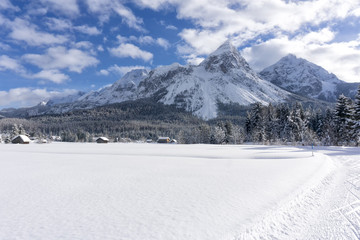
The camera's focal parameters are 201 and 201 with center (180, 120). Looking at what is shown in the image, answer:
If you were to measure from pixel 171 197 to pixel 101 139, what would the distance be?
7871cm

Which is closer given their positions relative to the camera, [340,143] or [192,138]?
[340,143]

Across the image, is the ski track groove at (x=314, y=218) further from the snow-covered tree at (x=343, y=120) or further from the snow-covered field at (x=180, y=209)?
the snow-covered tree at (x=343, y=120)

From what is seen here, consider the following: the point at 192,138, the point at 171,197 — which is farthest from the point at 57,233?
the point at 192,138

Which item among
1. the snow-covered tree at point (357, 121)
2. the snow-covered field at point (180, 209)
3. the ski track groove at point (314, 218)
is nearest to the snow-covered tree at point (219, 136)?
the snow-covered tree at point (357, 121)

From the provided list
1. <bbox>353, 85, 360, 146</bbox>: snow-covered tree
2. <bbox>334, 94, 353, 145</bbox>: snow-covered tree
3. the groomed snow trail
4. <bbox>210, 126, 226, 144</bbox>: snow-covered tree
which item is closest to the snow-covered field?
the groomed snow trail

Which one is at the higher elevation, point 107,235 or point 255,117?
point 255,117

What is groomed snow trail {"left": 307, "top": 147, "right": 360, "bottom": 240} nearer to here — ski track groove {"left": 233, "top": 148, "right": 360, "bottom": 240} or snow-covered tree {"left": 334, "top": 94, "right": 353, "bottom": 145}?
ski track groove {"left": 233, "top": 148, "right": 360, "bottom": 240}

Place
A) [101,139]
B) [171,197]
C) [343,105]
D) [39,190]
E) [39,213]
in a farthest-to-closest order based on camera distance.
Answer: [101,139] → [343,105] → [39,190] → [171,197] → [39,213]

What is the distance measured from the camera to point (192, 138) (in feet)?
273

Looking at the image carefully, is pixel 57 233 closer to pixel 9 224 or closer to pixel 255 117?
pixel 9 224

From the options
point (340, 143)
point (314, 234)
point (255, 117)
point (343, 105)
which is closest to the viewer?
point (314, 234)

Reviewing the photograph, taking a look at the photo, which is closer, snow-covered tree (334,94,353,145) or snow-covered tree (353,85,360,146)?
snow-covered tree (353,85,360,146)

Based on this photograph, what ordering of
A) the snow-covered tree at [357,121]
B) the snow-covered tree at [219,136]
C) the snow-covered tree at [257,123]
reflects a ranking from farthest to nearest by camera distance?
the snow-covered tree at [219,136]
the snow-covered tree at [257,123]
the snow-covered tree at [357,121]

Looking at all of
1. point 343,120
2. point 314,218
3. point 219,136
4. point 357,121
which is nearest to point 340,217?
point 314,218
